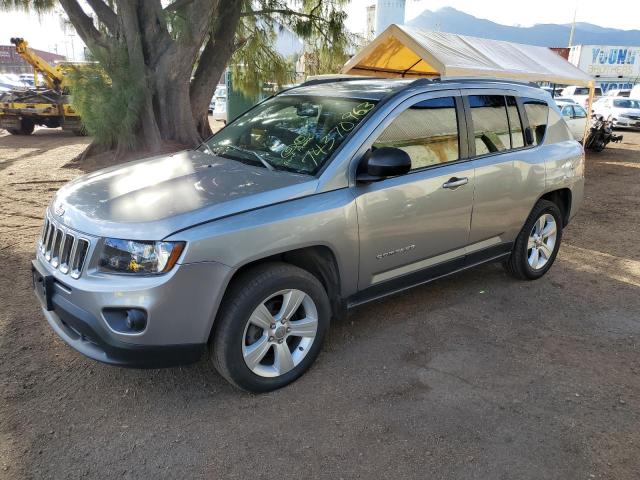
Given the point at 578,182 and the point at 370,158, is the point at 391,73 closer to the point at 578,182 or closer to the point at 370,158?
the point at 578,182

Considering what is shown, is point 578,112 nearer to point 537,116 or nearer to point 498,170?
point 537,116

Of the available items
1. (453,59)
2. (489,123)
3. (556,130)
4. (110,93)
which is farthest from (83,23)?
(556,130)

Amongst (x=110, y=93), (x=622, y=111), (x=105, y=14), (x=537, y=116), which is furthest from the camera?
(x=622, y=111)

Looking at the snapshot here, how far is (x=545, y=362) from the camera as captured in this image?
3582mm

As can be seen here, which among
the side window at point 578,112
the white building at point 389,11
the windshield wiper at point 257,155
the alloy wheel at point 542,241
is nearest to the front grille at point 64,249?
the windshield wiper at point 257,155

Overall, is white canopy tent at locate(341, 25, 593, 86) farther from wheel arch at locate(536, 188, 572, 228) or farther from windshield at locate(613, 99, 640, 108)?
windshield at locate(613, 99, 640, 108)

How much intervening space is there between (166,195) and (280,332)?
102cm

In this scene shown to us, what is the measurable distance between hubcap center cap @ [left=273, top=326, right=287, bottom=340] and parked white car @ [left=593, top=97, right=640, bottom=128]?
74.5ft

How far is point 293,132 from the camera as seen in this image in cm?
373

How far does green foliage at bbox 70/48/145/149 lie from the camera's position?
971 centimetres

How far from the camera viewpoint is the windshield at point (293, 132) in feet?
11.3

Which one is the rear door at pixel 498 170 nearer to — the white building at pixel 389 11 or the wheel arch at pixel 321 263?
the wheel arch at pixel 321 263

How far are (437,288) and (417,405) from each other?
6.20 feet

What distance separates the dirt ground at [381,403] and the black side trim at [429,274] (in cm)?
37
